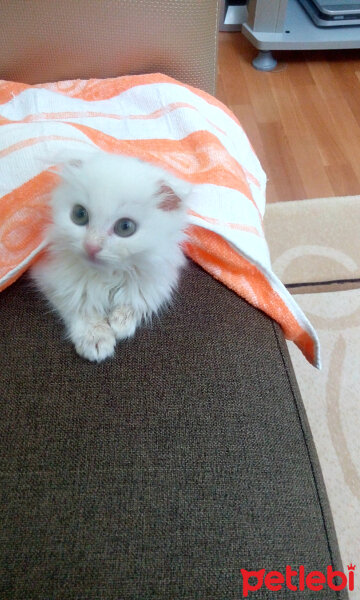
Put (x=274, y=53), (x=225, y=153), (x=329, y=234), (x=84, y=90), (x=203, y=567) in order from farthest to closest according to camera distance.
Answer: (x=274, y=53)
(x=329, y=234)
(x=84, y=90)
(x=225, y=153)
(x=203, y=567)

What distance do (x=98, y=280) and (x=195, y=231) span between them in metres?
0.19

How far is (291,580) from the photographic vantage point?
56cm

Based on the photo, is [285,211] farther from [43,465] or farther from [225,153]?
[43,465]

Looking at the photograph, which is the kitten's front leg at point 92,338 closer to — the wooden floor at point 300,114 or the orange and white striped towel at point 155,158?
the orange and white striped towel at point 155,158

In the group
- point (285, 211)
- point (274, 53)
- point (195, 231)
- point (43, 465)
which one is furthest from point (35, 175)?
point (274, 53)

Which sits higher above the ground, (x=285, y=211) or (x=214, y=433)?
(x=214, y=433)

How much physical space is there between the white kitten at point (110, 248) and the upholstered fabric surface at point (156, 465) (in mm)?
39

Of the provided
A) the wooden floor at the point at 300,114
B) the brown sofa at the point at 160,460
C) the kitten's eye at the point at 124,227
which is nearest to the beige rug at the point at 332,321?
the wooden floor at the point at 300,114

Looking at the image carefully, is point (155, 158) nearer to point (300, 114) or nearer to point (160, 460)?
point (160, 460)

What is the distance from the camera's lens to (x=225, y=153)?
92 centimetres

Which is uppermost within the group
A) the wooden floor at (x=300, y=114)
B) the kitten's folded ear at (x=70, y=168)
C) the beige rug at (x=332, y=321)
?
the kitten's folded ear at (x=70, y=168)

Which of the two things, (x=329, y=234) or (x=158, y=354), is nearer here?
(x=158, y=354)

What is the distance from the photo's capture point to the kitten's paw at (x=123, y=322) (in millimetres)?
731

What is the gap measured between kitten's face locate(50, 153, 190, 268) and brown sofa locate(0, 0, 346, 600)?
6.0 inches
